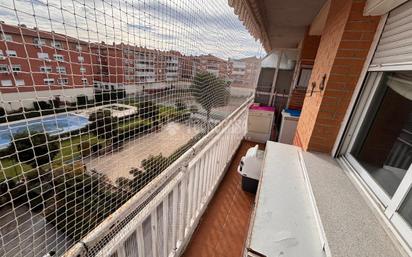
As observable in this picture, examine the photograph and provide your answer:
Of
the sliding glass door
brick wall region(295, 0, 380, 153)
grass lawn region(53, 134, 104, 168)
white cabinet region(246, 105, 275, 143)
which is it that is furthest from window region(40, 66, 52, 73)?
white cabinet region(246, 105, 275, 143)

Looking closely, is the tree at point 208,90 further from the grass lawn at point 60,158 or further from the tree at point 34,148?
the tree at point 34,148

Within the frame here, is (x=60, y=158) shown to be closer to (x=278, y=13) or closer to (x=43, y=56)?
(x=43, y=56)

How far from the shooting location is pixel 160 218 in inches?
45.3

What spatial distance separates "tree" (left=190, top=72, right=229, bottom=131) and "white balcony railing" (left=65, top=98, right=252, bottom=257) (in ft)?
0.86

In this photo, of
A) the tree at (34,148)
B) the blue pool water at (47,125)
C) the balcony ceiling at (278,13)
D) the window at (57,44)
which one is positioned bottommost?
the tree at (34,148)

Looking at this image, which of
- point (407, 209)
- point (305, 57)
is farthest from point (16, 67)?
point (305, 57)

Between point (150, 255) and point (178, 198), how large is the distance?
1.21 ft

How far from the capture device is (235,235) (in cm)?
184

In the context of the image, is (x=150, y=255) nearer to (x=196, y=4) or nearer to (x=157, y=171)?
(x=157, y=171)

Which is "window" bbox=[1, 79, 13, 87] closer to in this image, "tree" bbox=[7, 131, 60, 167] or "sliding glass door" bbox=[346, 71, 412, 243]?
"tree" bbox=[7, 131, 60, 167]

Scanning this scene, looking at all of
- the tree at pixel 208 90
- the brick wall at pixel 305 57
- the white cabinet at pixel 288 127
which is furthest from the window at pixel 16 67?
the brick wall at pixel 305 57

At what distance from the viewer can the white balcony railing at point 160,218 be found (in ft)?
2.27

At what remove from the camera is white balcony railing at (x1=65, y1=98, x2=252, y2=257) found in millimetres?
690

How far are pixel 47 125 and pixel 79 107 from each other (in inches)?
4.2
